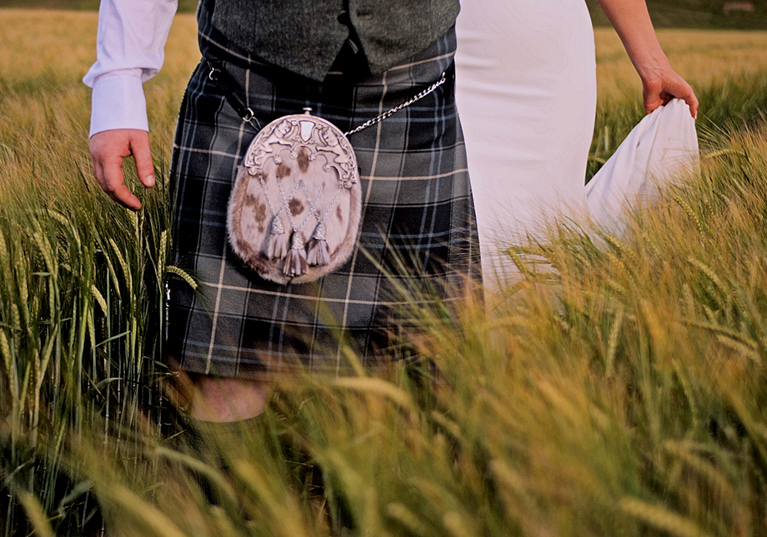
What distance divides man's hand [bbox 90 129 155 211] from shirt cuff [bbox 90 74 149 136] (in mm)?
11

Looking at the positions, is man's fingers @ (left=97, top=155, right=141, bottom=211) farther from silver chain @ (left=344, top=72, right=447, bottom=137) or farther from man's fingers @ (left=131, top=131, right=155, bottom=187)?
silver chain @ (left=344, top=72, right=447, bottom=137)

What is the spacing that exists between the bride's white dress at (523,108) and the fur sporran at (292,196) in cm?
38

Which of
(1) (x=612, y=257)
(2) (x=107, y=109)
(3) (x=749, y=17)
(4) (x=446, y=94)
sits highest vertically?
(3) (x=749, y=17)

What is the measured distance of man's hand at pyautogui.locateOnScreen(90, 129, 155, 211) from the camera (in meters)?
1.03

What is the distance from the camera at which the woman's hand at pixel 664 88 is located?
147 centimetres

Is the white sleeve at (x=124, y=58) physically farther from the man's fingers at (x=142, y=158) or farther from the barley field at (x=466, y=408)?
the barley field at (x=466, y=408)

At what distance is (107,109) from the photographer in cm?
103

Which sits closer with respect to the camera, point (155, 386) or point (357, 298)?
point (357, 298)

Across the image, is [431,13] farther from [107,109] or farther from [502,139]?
[107,109]

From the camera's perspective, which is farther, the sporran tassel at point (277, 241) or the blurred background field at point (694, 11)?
the blurred background field at point (694, 11)

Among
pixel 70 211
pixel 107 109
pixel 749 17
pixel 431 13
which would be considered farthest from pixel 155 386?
pixel 749 17

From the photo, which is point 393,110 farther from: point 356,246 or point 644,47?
point 644,47

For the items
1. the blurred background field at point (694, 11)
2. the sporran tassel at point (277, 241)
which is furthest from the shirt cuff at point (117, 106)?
the blurred background field at point (694, 11)

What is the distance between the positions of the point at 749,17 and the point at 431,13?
115ft
